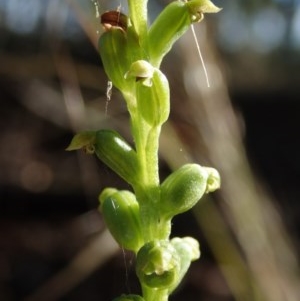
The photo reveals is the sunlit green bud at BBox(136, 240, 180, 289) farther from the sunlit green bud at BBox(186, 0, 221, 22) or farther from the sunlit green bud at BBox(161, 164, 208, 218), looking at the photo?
the sunlit green bud at BBox(186, 0, 221, 22)

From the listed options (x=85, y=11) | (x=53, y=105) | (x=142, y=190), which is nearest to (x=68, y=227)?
(x=53, y=105)

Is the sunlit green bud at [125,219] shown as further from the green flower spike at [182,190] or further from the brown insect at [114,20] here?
the brown insect at [114,20]

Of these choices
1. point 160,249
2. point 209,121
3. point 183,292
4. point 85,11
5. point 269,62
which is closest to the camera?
point 160,249

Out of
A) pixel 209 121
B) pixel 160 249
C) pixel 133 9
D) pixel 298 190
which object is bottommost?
pixel 298 190

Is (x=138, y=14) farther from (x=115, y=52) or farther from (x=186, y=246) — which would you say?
(x=186, y=246)

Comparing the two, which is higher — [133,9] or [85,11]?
[133,9]

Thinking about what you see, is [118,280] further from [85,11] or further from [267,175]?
[85,11]

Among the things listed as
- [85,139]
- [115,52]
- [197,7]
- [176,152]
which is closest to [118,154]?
[85,139]
